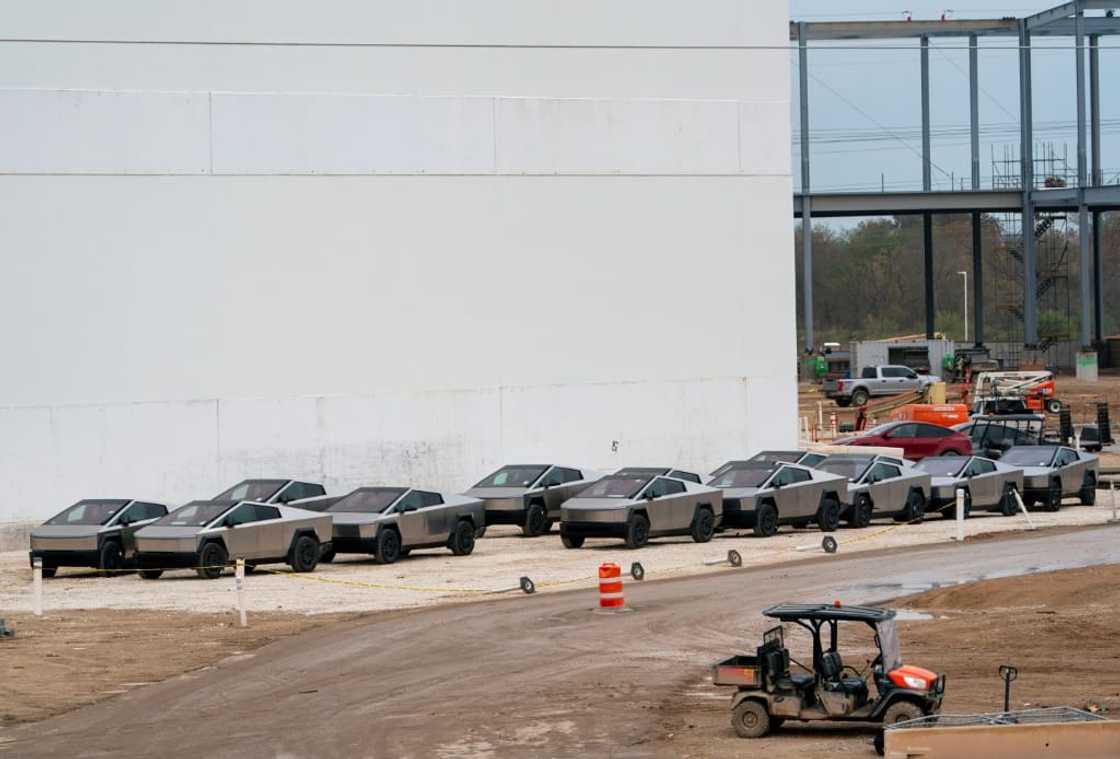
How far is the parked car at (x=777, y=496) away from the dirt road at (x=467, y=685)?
24.2ft

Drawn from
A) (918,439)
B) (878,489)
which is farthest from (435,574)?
(918,439)

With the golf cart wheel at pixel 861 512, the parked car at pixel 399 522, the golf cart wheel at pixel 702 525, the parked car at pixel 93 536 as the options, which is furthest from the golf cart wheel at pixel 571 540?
the parked car at pixel 93 536

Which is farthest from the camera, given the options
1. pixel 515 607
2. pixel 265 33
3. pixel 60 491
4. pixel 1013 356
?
pixel 1013 356

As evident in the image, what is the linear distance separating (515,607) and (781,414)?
23.9m

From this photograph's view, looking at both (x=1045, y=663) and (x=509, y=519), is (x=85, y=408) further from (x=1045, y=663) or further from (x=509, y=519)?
(x=1045, y=663)

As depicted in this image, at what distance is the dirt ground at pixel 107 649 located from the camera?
19422 mm

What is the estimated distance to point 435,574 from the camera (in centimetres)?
3042

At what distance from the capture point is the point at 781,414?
48.3 metres

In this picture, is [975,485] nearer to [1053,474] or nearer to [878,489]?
[1053,474]

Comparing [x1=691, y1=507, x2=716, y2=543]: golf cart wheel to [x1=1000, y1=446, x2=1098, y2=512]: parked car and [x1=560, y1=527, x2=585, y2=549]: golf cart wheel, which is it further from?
[x1=1000, y1=446, x2=1098, y2=512]: parked car

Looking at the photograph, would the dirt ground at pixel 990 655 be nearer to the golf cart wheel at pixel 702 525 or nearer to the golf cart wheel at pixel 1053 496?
the golf cart wheel at pixel 702 525

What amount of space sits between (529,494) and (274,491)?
5.38 m

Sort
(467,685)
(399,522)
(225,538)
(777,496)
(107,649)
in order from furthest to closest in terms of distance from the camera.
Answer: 1. (777,496)
2. (399,522)
3. (225,538)
4. (107,649)
5. (467,685)

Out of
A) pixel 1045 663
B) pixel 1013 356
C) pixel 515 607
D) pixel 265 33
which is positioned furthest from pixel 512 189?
pixel 1013 356
